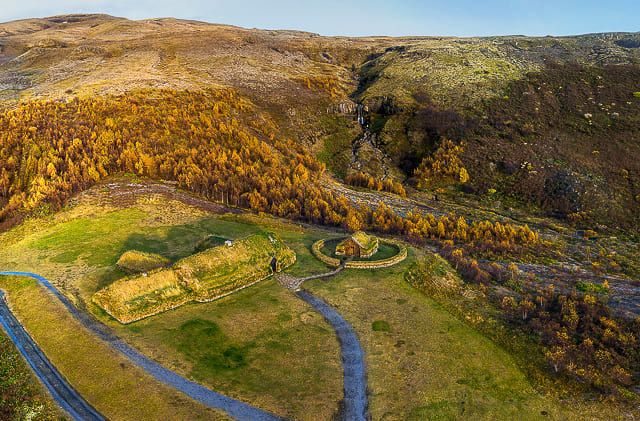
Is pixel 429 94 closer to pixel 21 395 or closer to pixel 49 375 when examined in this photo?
pixel 49 375

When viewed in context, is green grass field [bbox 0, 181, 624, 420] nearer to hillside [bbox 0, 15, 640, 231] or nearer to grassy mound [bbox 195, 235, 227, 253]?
grassy mound [bbox 195, 235, 227, 253]

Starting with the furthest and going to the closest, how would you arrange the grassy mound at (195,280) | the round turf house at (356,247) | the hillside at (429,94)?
1. the hillside at (429,94)
2. the round turf house at (356,247)
3. the grassy mound at (195,280)

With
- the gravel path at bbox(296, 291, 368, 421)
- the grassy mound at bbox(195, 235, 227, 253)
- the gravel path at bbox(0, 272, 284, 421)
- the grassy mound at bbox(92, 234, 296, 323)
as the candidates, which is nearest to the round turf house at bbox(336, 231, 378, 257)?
the grassy mound at bbox(92, 234, 296, 323)

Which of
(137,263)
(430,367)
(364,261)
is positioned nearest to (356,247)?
(364,261)

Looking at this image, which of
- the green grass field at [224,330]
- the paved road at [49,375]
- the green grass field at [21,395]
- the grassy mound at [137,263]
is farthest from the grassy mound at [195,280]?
the green grass field at [21,395]

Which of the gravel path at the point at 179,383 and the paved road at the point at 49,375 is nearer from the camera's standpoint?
the paved road at the point at 49,375

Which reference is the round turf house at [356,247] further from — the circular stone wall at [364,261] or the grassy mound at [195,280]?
the grassy mound at [195,280]
